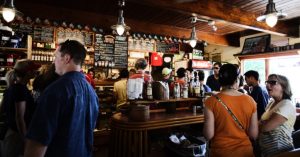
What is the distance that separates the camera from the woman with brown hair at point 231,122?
189 cm

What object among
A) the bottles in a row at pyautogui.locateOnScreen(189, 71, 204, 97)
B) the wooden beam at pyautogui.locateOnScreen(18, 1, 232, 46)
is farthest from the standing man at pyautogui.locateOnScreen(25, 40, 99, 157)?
the wooden beam at pyautogui.locateOnScreen(18, 1, 232, 46)

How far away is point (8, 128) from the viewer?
2371mm

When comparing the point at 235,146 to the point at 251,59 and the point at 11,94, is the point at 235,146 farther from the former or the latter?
the point at 251,59

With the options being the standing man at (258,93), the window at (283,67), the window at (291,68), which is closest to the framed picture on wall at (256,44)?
the window at (283,67)

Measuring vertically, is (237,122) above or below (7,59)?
below

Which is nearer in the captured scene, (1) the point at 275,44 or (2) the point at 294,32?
(2) the point at 294,32

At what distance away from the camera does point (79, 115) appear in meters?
1.55

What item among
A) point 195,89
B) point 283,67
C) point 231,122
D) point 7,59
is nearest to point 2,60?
point 7,59

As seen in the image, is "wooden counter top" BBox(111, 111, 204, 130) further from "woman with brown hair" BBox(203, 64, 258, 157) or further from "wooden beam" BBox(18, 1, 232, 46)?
"wooden beam" BBox(18, 1, 232, 46)

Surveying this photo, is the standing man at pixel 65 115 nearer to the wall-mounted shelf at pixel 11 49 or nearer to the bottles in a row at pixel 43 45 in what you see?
the wall-mounted shelf at pixel 11 49

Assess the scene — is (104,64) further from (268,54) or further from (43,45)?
(268,54)

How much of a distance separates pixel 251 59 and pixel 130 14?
13.9ft

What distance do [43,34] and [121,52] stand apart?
87.2 inches

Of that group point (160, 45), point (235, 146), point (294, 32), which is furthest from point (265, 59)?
point (235, 146)
